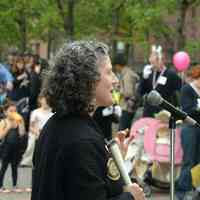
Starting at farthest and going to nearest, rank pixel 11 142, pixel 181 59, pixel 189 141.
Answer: pixel 181 59, pixel 11 142, pixel 189 141

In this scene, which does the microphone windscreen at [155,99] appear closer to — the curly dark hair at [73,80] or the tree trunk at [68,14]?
the curly dark hair at [73,80]

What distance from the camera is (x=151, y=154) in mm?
9953

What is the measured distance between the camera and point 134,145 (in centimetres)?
1027

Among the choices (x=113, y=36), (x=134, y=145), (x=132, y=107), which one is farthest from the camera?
(x=113, y=36)

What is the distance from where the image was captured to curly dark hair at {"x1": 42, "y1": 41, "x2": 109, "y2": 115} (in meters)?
3.14

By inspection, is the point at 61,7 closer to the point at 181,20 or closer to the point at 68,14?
the point at 68,14

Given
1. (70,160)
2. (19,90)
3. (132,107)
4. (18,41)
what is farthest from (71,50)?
(18,41)

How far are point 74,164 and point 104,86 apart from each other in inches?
16.4

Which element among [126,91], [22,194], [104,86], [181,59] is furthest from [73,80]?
[181,59]

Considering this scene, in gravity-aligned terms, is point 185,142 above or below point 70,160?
below

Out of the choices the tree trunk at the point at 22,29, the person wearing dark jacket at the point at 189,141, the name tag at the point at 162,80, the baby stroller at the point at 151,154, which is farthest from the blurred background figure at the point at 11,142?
the tree trunk at the point at 22,29

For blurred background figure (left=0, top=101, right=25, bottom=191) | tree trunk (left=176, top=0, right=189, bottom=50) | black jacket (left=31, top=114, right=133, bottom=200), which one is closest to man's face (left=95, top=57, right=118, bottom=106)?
black jacket (left=31, top=114, right=133, bottom=200)

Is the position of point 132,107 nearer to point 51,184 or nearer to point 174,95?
point 174,95

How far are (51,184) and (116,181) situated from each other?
0.30 m
